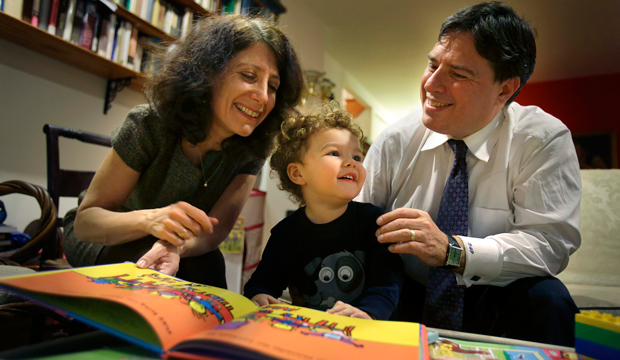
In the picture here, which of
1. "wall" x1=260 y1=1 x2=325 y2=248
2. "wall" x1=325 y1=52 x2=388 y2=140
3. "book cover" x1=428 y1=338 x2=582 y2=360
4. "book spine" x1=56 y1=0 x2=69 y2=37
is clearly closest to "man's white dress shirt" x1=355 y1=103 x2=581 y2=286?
"book cover" x1=428 y1=338 x2=582 y2=360

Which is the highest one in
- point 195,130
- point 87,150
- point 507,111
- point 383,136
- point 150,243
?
point 507,111

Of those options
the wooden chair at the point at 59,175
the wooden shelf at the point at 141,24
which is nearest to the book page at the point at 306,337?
the wooden chair at the point at 59,175

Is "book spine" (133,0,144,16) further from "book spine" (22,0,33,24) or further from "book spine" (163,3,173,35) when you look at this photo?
"book spine" (22,0,33,24)

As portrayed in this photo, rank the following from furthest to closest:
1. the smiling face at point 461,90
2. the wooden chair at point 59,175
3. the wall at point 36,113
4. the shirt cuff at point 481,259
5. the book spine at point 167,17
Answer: the book spine at point 167,17 → the wall at point 36,113 → the wooden chair at point 59,175 → the smiling face at point 461,90 → the shirt cuff at point 481,259

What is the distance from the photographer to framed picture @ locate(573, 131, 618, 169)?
5496 millimetres

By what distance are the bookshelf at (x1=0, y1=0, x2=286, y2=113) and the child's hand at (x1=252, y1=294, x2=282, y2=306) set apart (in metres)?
1.30

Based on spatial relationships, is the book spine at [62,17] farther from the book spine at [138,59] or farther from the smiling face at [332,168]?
the smiling face at [332,168]

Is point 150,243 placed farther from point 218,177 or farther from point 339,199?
point 339,199

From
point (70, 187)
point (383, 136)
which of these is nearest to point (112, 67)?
point (70, 187)

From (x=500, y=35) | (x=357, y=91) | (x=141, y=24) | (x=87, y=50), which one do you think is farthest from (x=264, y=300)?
(x=357, y=91)

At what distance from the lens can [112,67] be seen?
2348 millimetres

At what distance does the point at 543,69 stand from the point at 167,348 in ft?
21.9

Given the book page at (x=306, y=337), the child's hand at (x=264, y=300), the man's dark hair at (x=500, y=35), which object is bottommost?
the child's hand at (x=264, y=300)

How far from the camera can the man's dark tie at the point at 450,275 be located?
107cm
